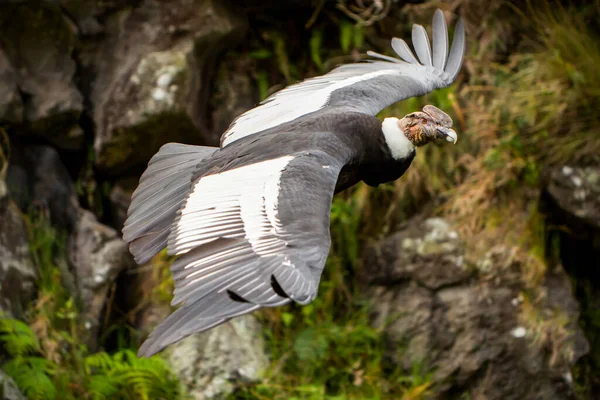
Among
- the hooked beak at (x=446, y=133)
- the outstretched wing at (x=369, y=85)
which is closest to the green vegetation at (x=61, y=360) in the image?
the outstretched wing at (x=369, y=85)

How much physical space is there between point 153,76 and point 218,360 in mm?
1687

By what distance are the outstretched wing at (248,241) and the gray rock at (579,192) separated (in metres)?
2.14

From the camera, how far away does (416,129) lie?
160 inches

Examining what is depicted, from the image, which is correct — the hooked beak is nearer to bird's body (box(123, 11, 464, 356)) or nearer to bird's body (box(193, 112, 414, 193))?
bird's body (box(123, 11, 464, 356))

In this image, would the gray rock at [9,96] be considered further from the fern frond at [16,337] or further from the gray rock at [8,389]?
the gray rock at [8,389]

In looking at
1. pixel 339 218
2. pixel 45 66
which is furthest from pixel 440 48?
pixel 45 66

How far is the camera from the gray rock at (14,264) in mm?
4879

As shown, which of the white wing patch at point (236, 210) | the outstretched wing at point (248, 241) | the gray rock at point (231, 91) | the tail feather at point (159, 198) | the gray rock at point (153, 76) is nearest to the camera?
the outstretched wing at point (248, 241)

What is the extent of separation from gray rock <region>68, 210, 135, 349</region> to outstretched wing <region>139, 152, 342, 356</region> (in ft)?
6.33

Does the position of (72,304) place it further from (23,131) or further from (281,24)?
(281,24)

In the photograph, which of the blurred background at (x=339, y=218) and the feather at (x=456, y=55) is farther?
the blurred background at (x=339, y=218)

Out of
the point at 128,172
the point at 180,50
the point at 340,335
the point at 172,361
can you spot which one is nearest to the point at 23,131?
the point at 128,172

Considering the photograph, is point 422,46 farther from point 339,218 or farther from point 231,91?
point 231,91

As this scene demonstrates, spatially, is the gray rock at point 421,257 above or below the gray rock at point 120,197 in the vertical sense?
below
